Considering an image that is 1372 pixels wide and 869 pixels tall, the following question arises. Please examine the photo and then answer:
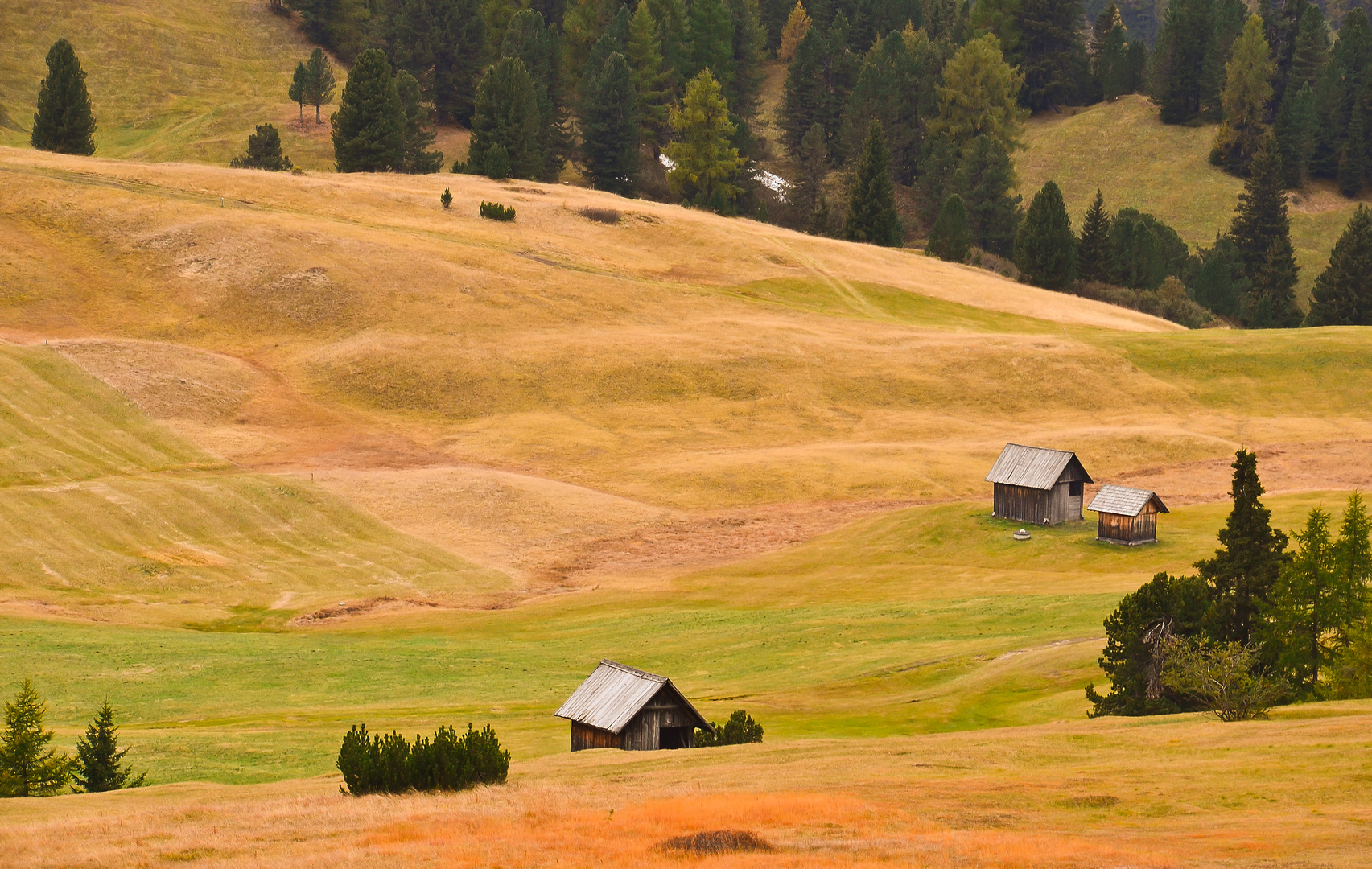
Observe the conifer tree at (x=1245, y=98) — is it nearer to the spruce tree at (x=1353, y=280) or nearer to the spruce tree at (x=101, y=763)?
the spruce tree at (x=1353, y=280)

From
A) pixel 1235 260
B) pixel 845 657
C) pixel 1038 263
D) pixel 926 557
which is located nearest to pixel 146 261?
pixel 926 557

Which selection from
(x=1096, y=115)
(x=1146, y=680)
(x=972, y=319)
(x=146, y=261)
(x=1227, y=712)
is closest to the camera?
(x=1227, y=712)

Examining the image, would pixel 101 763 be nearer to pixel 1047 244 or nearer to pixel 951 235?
pixel 1047 244

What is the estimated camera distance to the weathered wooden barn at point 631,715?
118 ft

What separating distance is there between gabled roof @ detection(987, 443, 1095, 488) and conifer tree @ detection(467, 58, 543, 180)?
246 feet

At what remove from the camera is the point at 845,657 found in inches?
1868

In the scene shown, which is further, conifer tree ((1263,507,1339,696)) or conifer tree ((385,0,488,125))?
conifer tree ((385,0,488,125))

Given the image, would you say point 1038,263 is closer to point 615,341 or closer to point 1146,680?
point 615,341

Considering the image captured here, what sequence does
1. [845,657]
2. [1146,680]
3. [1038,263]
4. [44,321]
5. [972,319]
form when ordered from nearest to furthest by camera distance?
[1146,680] < [845,657] < [44,321] < [972,319] < [1038,263]

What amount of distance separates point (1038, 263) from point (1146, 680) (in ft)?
309

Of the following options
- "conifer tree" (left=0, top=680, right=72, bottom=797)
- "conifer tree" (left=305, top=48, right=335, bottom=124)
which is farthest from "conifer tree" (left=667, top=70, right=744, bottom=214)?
"conifer tree" (left=0, top=680, right=72, bottom=797)

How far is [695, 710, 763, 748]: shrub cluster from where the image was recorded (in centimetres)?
3625

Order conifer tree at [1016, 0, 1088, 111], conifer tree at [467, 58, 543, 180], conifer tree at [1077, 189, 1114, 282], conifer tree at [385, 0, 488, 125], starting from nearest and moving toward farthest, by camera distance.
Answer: conifer tree at [467, 58, 543, 180] → conifer tree at [1077, 189, 1114, 282] → conifer tree at [385, 0, 488, 125] → conifer tree at [1016, 0, 1088, 111]

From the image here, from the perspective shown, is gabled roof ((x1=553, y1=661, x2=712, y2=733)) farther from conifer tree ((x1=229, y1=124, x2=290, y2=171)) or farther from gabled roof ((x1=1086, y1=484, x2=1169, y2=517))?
conifer tree ((x1=229, y1=124, x2=290, y2=171))
